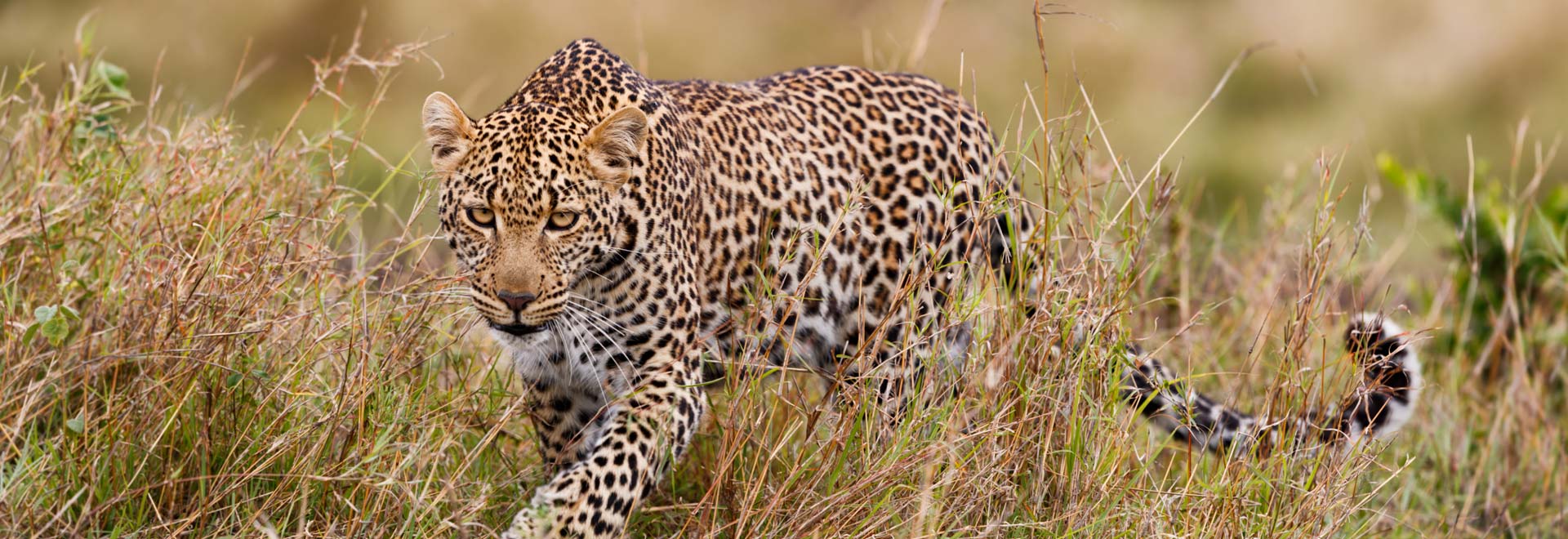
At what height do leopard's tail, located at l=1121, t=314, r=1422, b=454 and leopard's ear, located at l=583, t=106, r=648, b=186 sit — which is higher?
leopard's ear, located at l=583, t=106, r=648, b=186

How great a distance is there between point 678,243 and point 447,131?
2.55 ft

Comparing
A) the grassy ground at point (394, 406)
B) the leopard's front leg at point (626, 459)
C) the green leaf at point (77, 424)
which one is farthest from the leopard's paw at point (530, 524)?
the green leaf at point (77, 424)

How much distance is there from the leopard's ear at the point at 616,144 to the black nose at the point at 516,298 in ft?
1.43

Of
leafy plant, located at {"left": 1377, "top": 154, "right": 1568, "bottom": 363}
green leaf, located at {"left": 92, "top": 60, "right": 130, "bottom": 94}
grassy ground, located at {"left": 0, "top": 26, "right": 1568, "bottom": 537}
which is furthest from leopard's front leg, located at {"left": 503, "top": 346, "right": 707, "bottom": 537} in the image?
leafy plant, located at {"left": 1377, "top": 154, "right": 1568, "bottom": 363}

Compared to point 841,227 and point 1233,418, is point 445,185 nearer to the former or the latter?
point 841,227

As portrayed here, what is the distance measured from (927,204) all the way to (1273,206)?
2.29 meters

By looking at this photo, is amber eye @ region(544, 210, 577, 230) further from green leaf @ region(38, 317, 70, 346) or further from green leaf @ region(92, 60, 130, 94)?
green leaf @ region(92, 60, 130, 94)

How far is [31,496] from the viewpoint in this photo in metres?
4.50

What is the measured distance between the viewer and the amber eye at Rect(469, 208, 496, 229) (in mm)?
4645

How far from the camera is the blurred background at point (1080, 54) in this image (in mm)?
13727

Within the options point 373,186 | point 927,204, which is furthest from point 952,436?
point 373,186

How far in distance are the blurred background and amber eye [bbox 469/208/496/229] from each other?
28.8 feet

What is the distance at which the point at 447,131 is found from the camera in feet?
15.6

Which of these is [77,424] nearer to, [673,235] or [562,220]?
[562,220]
